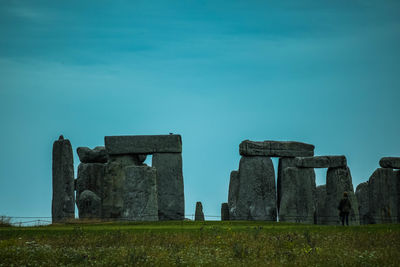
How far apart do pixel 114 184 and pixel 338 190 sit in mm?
11513

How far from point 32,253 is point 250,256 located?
5.24m

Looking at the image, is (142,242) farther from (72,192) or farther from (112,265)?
(72,192)

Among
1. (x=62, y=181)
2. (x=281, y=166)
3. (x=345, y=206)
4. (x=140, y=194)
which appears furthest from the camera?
(x=281, y=166)

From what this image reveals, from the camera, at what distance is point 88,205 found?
35.6 meters

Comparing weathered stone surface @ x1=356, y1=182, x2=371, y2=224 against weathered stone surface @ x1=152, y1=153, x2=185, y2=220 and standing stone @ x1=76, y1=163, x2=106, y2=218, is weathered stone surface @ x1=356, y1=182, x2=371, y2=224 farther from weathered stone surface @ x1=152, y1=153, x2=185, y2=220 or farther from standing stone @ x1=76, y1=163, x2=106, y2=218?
A: standing stone @ x1=76, y1=163, x2=106, y2=218

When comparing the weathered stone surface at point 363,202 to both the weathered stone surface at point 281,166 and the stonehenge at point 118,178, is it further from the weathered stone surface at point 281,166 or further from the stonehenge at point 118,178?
the stonehenge at point 118,178

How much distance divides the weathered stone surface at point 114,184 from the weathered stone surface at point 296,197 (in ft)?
24.9

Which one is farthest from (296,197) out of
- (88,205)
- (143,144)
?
(88,205)

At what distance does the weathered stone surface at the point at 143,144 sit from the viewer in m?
36.1

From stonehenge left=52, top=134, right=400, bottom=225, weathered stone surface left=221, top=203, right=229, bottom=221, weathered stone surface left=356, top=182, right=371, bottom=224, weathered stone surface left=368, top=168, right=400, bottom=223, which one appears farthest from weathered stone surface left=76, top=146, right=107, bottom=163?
weathered stone surface left=368, top=168, right=400, bottom=223

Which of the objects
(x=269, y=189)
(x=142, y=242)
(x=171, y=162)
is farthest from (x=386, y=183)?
(x=142, y=242)

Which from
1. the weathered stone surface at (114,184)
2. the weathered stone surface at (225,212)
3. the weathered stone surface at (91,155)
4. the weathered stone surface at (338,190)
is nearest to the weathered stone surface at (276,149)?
the weathered stone surface at (225,212)

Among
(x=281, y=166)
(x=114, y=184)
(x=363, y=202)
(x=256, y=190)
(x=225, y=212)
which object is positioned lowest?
(x=225, y=212)

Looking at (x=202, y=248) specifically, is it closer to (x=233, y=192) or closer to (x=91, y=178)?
(x=233, y=192)
